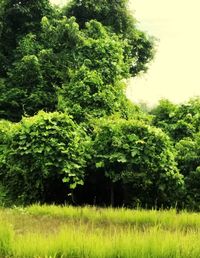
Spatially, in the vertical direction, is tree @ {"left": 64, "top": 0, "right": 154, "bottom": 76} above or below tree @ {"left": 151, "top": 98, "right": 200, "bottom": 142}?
above

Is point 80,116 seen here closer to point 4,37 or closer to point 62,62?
point 62,62

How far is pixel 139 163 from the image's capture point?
10992mm

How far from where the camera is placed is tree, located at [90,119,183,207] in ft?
36.1

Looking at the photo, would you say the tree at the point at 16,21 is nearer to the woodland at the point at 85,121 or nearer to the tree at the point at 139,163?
the woodland at the point at 85,121

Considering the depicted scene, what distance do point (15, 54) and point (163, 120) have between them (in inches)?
232

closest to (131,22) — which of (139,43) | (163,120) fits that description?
(139,43)

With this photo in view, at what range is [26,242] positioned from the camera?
16.9ft

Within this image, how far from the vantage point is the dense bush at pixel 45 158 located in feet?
36.5

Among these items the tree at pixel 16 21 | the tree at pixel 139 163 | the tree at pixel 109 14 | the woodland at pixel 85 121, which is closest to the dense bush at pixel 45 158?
the woodland at pixel 85 121

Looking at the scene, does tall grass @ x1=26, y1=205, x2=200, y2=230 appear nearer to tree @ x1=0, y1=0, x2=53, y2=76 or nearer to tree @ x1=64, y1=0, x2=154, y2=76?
tree @ x1=0, y1=0, x2=53, y2=76

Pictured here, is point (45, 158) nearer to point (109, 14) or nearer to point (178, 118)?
point (178, 118)

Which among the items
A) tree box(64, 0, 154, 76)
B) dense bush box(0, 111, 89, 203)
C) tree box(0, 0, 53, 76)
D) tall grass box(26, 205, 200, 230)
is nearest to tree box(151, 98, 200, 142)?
dense bush box(0, 111, 89, 203)

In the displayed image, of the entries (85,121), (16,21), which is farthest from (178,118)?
(16,21)

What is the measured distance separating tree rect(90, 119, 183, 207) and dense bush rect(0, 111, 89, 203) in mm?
575
